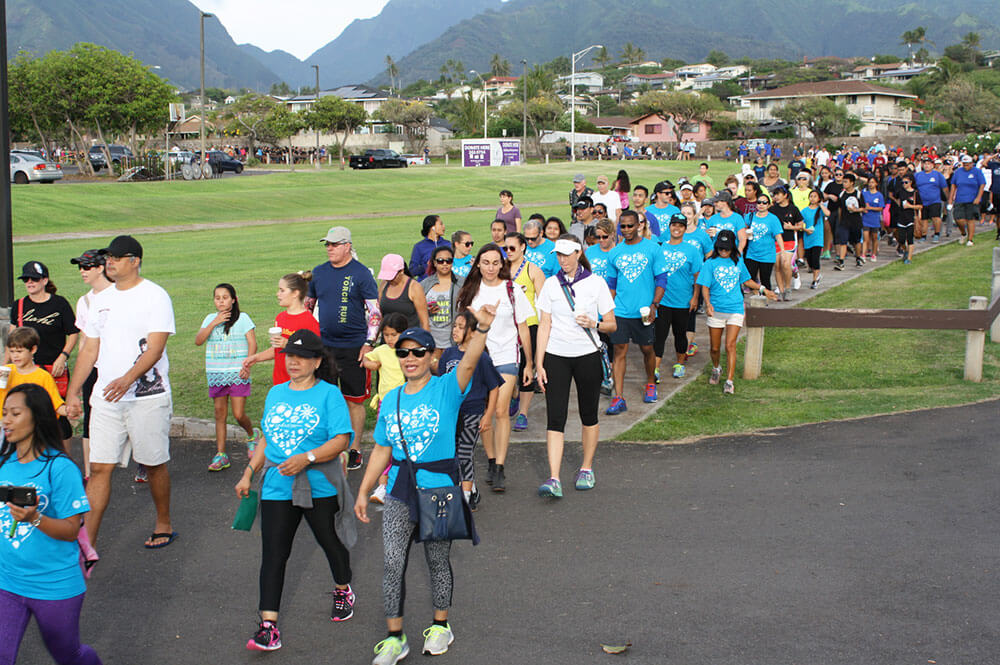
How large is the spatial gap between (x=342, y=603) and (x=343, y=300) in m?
3.24

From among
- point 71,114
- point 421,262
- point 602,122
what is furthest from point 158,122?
point 602,122

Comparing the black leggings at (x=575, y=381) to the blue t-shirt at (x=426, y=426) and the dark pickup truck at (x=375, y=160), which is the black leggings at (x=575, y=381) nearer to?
the blue t-shirt at (x=426, y=426)

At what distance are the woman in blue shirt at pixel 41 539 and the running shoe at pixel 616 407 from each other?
6.07 metres

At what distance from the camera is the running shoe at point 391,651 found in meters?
4.71

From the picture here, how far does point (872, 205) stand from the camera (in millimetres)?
18656

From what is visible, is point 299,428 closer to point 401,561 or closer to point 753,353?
point 401,561

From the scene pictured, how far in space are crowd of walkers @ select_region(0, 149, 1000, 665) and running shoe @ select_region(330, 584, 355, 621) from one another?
0.01 metres

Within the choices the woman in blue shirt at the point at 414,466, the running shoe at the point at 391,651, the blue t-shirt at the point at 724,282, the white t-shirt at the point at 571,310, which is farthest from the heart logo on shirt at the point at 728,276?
the running shoe at the point at 391,651

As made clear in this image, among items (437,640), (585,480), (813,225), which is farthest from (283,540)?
(813,225)

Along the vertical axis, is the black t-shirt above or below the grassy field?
above

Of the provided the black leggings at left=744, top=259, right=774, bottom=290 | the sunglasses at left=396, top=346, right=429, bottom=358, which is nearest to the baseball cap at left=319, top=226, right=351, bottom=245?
the sunglasses at left=396, top=346, right=429, bottom=358

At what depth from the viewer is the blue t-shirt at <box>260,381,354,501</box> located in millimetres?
4977

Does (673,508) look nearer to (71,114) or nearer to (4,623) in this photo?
(4,623)

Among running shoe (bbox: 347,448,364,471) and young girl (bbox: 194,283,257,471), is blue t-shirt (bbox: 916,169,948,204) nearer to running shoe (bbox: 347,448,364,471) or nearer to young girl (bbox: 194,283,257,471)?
running shoe (bbox: 347,448,364,471)
